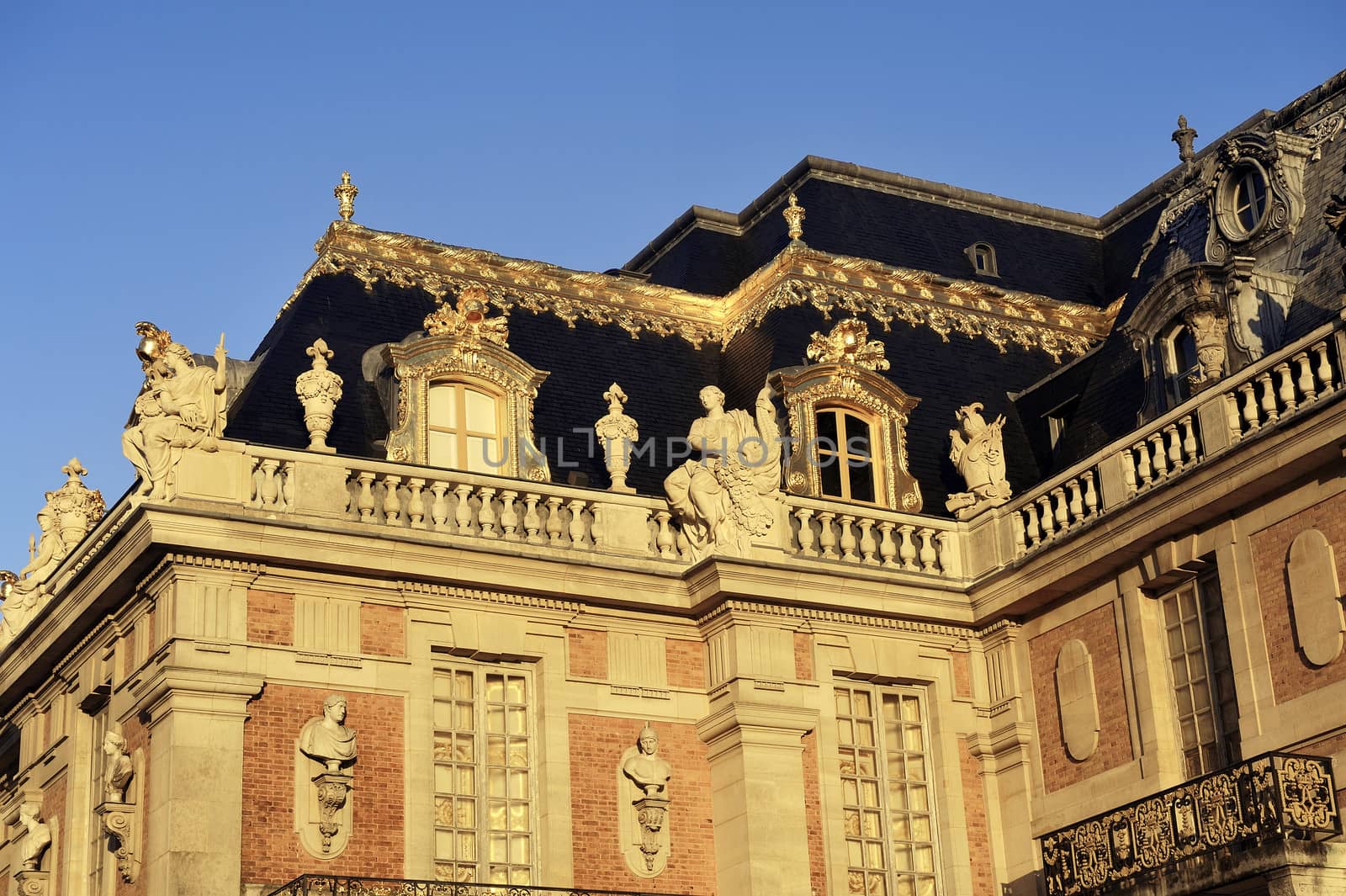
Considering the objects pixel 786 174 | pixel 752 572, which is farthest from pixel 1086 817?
pixel 786 174

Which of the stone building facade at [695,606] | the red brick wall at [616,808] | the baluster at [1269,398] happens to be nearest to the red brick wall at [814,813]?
the stone building facade at [695,606]

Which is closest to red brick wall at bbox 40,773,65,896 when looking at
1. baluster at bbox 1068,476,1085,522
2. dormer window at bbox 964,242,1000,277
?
baluster at bbox 1068,476,1085,522

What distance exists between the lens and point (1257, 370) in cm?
1983

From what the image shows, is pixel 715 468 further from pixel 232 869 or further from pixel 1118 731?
pixel 232 869

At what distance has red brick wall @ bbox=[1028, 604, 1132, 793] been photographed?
838 inches

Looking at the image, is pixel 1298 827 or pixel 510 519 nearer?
pixel 1298 827

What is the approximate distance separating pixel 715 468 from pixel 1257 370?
Result: 5559 mm

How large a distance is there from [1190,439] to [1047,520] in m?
2.21

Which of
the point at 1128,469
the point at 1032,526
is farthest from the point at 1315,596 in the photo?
the point at 1032,526

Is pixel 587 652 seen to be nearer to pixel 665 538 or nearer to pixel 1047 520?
pixel 665 538

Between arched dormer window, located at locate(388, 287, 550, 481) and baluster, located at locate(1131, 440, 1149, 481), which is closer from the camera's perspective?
baluster, located at locate(1131, 440, 1149, 481)

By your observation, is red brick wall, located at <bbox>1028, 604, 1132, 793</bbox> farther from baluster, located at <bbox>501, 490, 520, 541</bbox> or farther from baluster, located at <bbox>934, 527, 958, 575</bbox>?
baluster, located at <bbox>501, 490, 520, 541</bbox>

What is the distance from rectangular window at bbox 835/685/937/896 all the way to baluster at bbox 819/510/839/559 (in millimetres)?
1414

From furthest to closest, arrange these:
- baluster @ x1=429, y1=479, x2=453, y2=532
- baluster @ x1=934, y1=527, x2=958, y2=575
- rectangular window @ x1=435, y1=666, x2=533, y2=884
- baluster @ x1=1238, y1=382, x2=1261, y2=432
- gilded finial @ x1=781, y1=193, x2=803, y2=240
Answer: gilded finial @ x1=781, y1=193, x2=803, y2=240, baluster @ x1=934, y1=527, x2=958, y2=575, baluster @ x1=429, y1=479, x2=453, y2=532, rectangular window @ x1=435, y1=666, x2=533, y2=884, baluster @ x1=1238, y1=382, x2=1261, y2=432
